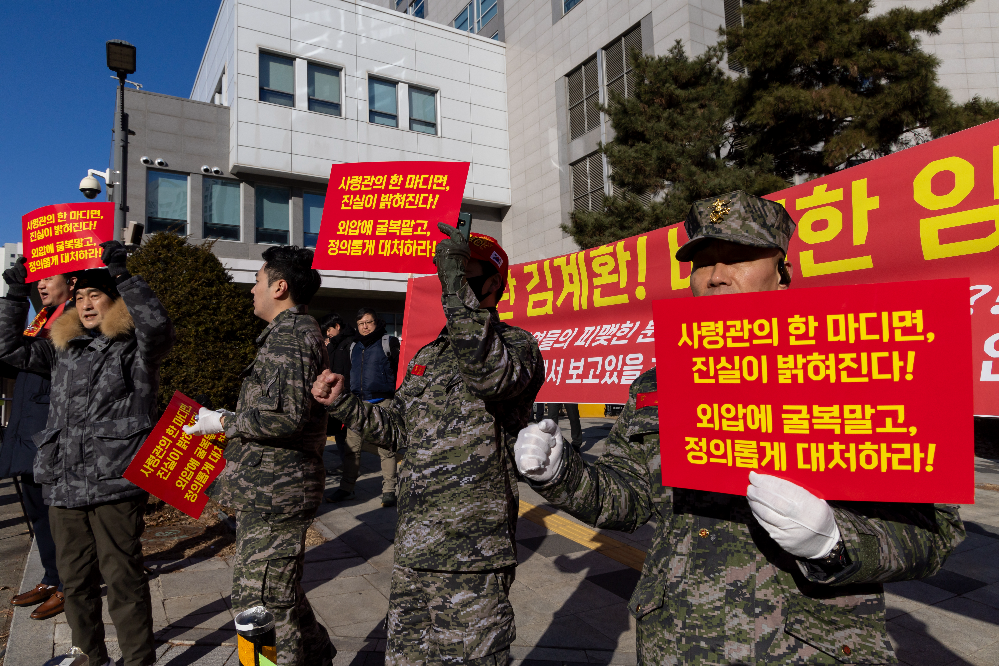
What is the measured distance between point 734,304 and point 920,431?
1.35 feet

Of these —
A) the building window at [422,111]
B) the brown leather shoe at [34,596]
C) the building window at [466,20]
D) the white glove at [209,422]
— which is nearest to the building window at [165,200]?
the building window at [422,111]

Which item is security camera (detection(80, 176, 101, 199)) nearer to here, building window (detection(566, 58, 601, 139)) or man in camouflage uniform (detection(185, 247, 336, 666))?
man in camouflage uniform (detection(185, 247, 336, 666))

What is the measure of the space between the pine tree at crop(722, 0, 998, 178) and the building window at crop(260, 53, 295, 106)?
1410 cm

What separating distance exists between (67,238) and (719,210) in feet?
14.0

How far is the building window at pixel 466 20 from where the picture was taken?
84.2 feet

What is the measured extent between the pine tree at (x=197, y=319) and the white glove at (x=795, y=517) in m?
6.22

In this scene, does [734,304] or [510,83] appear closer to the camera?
[734,304]

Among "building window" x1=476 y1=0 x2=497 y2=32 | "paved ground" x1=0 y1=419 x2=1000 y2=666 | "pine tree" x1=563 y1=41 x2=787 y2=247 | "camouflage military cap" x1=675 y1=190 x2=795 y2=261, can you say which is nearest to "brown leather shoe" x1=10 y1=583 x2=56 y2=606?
"paved ground" x1=0 y1=419 x2=1000 y2=666

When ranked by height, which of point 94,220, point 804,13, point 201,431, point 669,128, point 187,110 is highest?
point 187,110

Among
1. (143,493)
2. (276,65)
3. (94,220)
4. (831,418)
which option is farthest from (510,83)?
(831,418)

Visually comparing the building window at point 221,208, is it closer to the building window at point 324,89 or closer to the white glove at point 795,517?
the building window at point 324,89

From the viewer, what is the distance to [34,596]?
418cm

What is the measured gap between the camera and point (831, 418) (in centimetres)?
122

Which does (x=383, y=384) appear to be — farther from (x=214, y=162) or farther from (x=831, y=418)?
(x=214, y=162)
